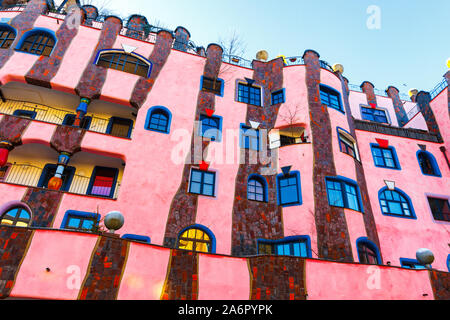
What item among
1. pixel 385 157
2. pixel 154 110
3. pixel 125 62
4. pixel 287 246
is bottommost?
pixel 287 246

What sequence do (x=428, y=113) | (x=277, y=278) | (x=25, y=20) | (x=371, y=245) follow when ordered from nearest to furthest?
(x=277, y=278) → (x=371, y=245) → (x=25, y=20) → (x=428, y=113)

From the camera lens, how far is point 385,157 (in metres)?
17.6

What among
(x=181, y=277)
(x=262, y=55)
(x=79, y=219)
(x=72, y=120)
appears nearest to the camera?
(x=181, y=277)

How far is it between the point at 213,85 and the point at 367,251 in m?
11.6

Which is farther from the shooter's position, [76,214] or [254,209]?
[254,209]

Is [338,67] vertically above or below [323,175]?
above

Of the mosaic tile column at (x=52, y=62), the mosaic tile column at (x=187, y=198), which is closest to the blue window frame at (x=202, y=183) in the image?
the mosaic tile column at (x=187, y=198)

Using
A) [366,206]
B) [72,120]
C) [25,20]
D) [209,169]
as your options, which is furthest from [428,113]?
[25,20]

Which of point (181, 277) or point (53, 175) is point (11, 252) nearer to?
point (181, 277)

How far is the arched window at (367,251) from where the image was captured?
42.2ft

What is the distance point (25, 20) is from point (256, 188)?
49.8ft

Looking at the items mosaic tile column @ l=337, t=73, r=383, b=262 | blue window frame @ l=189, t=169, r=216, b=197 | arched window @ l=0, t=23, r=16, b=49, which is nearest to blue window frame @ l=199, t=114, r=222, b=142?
blue window frame @ l=189, t=169, r=216, b=197

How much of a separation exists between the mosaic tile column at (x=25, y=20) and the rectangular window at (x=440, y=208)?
23.3m
